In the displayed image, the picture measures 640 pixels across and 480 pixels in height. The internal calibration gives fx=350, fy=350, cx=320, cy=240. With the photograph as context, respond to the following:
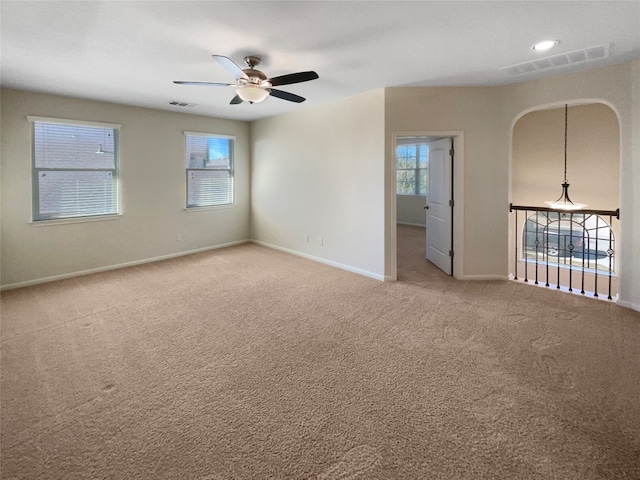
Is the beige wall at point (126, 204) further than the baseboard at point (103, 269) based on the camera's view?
No

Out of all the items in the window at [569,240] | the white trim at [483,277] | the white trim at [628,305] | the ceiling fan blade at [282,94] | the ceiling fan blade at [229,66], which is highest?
the ceiling fan blade at [282,94]

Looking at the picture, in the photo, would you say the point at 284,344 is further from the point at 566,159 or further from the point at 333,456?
the point at 566,159

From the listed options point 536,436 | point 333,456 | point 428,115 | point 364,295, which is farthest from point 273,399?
point 428,115

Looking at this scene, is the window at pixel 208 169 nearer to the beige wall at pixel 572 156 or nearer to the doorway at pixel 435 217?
the doorway at pixel 435 217

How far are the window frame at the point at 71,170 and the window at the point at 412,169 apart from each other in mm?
7047

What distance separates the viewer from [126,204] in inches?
217

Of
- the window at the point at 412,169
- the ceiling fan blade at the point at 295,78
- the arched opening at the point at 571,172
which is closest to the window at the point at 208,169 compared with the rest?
the ceiling fan blade at the point at 295,78

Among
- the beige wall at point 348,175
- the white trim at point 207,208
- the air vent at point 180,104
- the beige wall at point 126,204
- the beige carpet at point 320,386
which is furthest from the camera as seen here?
the white trim at point 207,208

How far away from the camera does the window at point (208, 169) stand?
635 centimetres

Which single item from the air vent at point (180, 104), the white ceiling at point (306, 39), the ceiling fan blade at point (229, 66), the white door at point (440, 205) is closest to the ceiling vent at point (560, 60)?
the white ceiling at point (306, 39)

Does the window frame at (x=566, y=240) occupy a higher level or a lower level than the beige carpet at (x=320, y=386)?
higher

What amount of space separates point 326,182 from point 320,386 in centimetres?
378

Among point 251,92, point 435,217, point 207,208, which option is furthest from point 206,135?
point 435,217

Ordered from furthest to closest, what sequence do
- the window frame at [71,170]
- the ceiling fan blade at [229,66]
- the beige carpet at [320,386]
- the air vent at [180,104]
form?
the air vent at [180,104] → the window frame at [71,170] → the ceiling fan blade at [229,66] → the beige carpet at [320,386]
